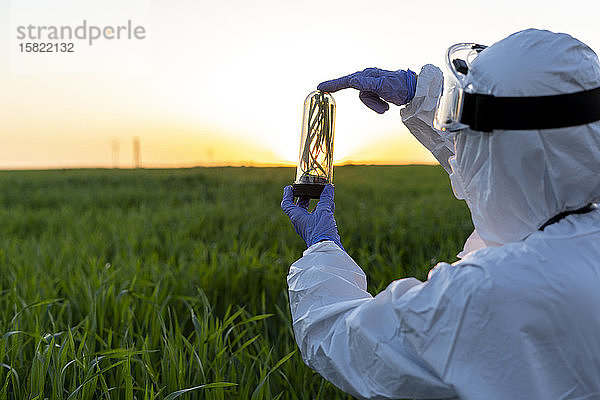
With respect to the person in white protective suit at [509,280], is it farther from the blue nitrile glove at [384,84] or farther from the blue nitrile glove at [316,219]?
the blue nitrile glove at [384,84]

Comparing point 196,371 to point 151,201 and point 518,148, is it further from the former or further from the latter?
point 151,201

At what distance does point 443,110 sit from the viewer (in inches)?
51.8

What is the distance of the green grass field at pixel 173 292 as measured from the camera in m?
2.01

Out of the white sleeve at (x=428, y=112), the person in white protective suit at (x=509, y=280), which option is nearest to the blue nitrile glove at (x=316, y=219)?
the person in white protective suit at (x=509, y=280)

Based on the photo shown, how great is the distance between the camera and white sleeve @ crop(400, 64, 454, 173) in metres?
1.90

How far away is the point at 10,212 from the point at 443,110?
7.28 m

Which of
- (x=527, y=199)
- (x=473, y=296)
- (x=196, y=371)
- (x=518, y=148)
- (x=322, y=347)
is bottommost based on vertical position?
(x=196, y=371)

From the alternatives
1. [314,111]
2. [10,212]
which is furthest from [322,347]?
[10,212]

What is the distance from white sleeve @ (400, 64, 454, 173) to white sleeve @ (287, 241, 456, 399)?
2.66ft

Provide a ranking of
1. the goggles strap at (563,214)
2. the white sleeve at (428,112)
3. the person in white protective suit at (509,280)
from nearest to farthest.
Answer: the person in white protective suit at (509,280) → the goggles strap at (563,214) → the white sleeve at (428,112)

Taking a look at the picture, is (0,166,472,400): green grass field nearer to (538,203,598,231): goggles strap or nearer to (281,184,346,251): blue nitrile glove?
(281,184,346,251): blue nitrile glove

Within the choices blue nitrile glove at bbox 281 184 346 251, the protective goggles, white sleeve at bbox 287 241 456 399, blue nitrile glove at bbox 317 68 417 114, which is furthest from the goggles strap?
blue nitrile glove at bbox 317 68 417 114

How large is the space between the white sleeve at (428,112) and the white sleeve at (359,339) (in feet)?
2.66

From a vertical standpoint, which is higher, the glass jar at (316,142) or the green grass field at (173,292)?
the glass jar at (316,142)
